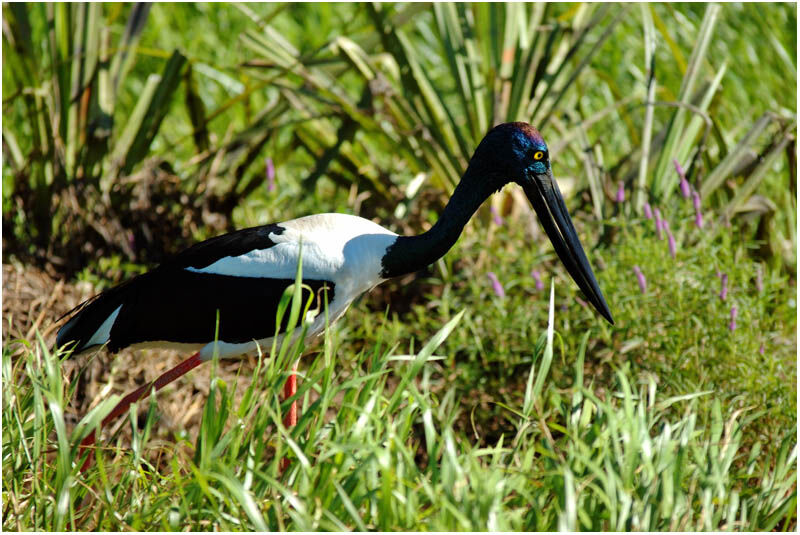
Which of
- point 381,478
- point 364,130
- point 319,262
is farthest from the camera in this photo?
point 364,130

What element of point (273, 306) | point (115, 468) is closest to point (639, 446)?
point (115, 468)

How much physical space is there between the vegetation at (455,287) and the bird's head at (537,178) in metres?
0.19

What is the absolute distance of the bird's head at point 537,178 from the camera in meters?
3.30

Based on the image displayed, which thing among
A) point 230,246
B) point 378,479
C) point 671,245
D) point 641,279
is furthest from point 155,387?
point 671,245

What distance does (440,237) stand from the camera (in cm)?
335

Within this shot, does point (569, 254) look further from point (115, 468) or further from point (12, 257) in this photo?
point (12, 257)

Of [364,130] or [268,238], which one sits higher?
[364,130]

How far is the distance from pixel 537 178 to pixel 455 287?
1.03 m

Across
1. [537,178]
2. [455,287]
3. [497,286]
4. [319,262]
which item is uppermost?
[537,178]

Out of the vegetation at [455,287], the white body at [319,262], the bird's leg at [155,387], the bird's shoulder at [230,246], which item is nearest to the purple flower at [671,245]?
the vegetation at [455,287]

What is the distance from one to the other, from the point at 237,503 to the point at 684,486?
104 cm

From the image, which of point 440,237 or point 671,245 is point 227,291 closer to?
point 440,237

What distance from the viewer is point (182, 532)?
2.29m

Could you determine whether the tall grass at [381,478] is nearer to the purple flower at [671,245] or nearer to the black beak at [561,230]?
the black beak at [561,230]
